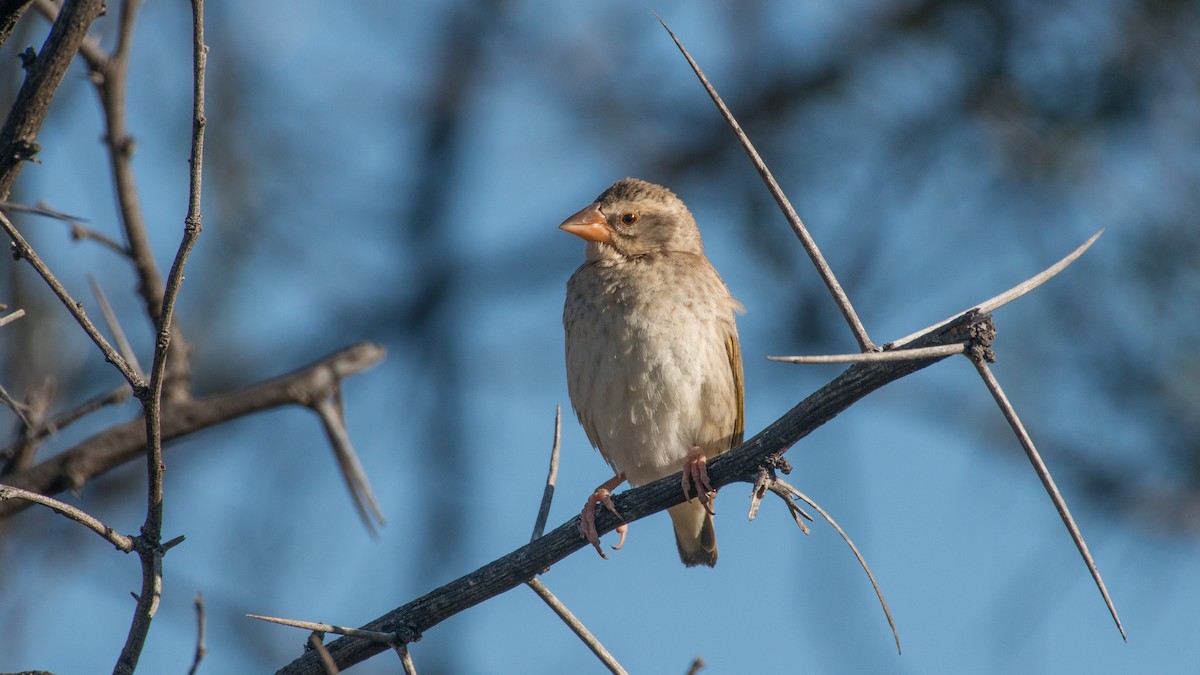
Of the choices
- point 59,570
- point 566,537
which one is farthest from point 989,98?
point 59,570

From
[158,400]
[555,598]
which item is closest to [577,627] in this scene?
[555,598]

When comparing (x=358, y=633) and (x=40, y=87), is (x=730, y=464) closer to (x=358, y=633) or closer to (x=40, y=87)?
(x=358, y=633)

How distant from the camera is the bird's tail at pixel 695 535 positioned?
18.7ft

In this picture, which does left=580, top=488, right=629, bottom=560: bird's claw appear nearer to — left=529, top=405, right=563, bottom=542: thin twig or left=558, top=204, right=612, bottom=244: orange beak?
left=529, top=405, right=563, bottom=542: thin twig

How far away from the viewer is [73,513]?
235 centimetres

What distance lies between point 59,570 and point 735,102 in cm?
571

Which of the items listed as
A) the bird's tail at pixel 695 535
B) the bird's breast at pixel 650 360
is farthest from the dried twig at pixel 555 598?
the bird's tail at pixel 695 535

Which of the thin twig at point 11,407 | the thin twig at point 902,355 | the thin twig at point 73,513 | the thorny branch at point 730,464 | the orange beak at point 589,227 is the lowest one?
the thin twig at point 902,355

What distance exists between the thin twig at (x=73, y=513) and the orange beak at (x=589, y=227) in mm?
3293

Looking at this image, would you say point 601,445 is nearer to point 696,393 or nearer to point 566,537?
point 696,393

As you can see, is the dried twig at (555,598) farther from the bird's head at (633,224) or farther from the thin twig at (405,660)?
the bird's head at (633,224)

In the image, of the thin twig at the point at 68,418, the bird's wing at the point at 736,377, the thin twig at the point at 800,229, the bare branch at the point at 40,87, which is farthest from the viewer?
the bird's wing at the point at 736,377

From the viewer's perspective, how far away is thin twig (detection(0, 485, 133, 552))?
2.34 metres

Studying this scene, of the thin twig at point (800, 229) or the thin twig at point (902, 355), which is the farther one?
the thin twig at point (800, 229)
